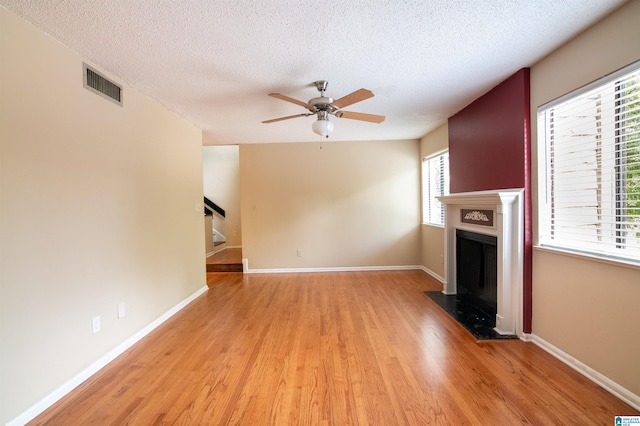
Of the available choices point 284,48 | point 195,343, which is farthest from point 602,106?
point 195,343

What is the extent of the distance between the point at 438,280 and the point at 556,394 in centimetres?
272

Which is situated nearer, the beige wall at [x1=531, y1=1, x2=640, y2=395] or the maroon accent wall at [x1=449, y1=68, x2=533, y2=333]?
the beige wall at [x1=531, y1=1, x2=640, y2=395]

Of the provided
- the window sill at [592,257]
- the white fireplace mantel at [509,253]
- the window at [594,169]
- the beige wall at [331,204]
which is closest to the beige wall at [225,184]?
the beige wall at [331,204]

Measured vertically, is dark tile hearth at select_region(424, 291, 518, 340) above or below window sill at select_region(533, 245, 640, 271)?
below

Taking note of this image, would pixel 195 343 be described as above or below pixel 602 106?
below

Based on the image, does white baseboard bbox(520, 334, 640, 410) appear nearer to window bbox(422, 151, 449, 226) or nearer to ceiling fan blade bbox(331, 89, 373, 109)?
window bbox(422, 151, 449, 226)

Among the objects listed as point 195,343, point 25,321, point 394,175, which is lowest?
point 195,343

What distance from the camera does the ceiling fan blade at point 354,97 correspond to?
2.17 meters

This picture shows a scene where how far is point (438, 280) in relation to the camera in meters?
4.48

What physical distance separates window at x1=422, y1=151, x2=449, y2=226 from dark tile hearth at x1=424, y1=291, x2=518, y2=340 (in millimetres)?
1386

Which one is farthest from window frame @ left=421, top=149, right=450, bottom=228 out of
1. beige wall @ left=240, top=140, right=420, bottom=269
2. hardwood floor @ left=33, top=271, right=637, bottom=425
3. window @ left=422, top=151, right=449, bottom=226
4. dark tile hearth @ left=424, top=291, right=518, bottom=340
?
hardwood floor @ left=33, top=271, right=637, bottom=425

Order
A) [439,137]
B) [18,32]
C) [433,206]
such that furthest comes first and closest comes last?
1. [433,206]
2. [439,137]
3. [18,32]

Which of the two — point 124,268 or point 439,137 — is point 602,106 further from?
point 124,268

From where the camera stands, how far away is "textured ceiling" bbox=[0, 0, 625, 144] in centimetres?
165
